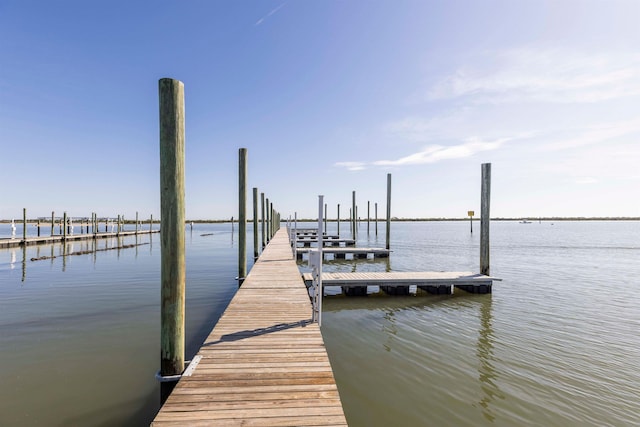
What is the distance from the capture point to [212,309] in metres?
9.85

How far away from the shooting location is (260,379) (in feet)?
12.0

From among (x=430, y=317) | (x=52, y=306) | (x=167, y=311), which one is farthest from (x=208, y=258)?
(x=167, y=311)

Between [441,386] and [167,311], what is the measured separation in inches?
176

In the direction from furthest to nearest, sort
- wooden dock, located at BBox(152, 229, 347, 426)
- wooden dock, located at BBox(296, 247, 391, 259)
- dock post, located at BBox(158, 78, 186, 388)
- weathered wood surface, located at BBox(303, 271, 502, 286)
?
1. wooden dock, located at BBox(296, 247, 391, 259)
2. weathered wood surface, located at BBox(303, 271, 502, 286)
3. dock post, located at BBox(158, 78, 186, 388)
4. wooden dock, located at BBox(152, 229, 347, 426)

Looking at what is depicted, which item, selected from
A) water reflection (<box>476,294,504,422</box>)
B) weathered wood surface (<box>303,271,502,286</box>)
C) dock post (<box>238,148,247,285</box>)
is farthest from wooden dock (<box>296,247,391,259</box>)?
water reflection (<box>476,294,504,422</box>)

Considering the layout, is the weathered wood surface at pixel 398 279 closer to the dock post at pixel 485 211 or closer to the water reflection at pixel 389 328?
the dock post at pixel 485 211

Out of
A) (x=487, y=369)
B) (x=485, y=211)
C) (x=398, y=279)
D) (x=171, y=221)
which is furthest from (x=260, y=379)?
(x=485, y=211)

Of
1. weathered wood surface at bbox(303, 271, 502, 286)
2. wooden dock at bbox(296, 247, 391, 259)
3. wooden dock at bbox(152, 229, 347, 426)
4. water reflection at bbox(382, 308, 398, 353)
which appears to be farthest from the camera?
wooden dock at bbox(296, 247, 391, 259)

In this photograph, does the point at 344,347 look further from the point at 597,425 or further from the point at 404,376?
the point at 597,425

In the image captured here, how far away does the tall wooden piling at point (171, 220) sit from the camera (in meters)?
4.00

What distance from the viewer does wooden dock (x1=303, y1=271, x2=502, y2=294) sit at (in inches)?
436

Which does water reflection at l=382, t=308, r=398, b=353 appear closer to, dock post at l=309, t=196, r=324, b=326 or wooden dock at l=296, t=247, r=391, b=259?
dock post at l=309, t=196, r=324, b=326

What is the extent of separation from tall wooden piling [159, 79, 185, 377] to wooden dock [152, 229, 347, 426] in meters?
0.47

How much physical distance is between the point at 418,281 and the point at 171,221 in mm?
9364
